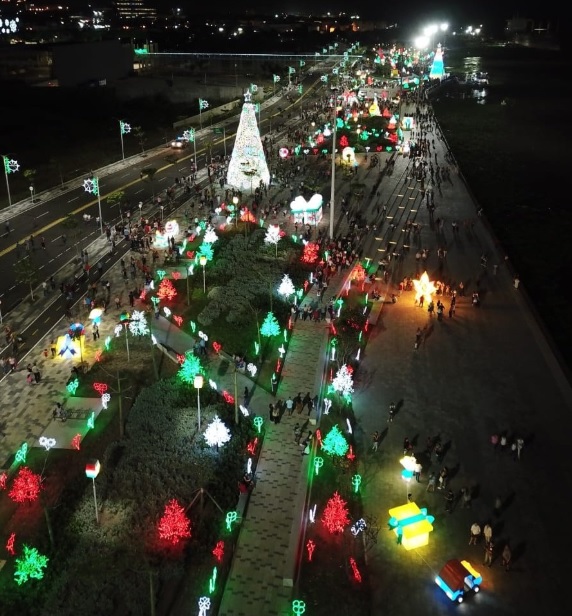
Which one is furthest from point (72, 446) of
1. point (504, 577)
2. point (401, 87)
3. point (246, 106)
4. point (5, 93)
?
point (401, 87)

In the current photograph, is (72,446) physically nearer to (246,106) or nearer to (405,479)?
(405,479)

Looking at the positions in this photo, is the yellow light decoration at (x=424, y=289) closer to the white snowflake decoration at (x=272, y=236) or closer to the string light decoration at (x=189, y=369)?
the white snowflake decoration at (x=272, y=236)

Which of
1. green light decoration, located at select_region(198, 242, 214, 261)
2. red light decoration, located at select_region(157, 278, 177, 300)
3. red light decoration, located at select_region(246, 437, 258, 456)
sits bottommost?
red light decoration, located at select_region(246, 437, 258, 456)

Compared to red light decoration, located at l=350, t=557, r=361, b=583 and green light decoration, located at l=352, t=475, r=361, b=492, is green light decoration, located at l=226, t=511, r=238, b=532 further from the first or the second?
green light decoration, located at l=352, t=475, r=361, b=492

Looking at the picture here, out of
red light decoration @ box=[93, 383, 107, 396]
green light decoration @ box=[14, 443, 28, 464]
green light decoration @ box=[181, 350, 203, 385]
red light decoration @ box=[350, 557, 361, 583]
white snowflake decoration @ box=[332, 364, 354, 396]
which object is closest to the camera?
red light decoration @ box=[350, 557, 361, 583]

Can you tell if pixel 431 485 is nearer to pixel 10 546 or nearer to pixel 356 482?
pixel 356 482

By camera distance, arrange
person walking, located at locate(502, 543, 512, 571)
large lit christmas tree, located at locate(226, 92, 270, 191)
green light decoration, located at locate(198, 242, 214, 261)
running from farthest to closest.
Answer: large lit christmas tree, located at locate(226, 92, 270, 191), green light decoration, located at locate(198, 242, 214, 261), person walking, located at locate(502, 543, 512, 571)

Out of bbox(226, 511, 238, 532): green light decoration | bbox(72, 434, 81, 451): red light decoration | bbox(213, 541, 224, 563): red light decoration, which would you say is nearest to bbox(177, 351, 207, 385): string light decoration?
bbox(72, 434, 81, 451): red light decoration
